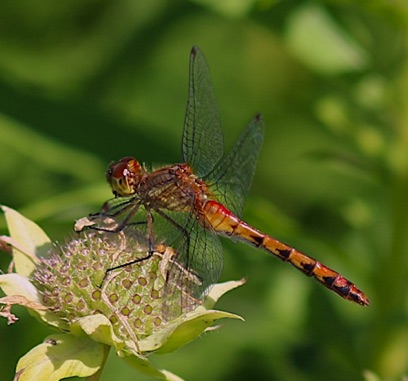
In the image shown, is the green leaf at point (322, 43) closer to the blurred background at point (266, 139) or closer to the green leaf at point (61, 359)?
the blurred background at point (266, 139)

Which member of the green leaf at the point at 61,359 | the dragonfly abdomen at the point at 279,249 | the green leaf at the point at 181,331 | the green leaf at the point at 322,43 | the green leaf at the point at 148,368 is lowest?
the green leaf at the point at 61,359

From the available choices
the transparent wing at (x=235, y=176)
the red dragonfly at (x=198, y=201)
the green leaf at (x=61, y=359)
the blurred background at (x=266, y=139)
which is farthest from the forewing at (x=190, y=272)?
the blurred background at (x=266, y=139)

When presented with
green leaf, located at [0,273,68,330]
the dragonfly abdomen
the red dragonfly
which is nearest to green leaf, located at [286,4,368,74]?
the red dragonfly

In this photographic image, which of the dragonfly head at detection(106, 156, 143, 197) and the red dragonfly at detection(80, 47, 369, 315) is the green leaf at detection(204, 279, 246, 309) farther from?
the dragonfly head at detection(106, 156, 143, 197)

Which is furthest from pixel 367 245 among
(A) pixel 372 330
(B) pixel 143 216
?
(B) pixel 143 216

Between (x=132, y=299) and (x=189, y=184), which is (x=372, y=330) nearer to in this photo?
(x=189, y=184)

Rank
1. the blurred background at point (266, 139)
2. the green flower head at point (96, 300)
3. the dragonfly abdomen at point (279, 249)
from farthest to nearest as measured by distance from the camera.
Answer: the blurred background at point (266, 139) < the dragonfly abdomen at point (279, 249) < the green flower head at point (96, 300)

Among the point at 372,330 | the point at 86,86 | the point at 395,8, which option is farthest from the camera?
the point at 86,86
